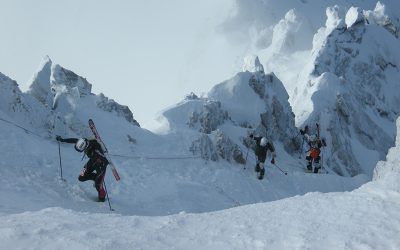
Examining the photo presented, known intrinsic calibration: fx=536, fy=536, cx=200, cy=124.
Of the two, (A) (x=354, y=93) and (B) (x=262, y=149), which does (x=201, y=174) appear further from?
(A) (x=354, y=93)

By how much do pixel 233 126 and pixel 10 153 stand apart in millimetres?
19078

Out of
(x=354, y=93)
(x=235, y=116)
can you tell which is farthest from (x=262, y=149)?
(x=354, y=93)

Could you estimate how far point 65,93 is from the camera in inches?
1085

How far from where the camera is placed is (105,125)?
26.2 metres

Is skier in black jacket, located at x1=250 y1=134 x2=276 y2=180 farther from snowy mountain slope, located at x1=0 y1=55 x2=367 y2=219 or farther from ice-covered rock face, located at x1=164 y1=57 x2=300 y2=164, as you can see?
ice-covered rock face, located at x1=164 y1=57 x2=300 y2=164

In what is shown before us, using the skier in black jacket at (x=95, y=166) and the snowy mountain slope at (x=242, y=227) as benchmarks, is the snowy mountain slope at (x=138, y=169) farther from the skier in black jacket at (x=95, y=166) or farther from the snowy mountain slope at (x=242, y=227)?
the snowy mountain slope at (x=242, y=227)

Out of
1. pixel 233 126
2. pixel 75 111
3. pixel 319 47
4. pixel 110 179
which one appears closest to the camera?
pixel 110 179

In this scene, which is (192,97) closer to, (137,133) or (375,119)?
(137,133)

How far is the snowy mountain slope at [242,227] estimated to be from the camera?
24.5ft

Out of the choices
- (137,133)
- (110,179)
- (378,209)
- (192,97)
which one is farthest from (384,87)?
(378,209)

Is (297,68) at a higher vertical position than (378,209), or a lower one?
higher

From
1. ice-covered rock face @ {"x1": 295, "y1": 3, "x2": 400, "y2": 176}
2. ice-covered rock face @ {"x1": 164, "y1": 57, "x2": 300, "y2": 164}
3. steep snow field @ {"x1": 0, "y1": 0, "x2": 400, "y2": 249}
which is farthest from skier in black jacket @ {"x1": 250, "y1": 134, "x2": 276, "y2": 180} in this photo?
ice-covered rock face @ {"x1": 295, "y1": 3, "x2": 400, "y2": 176}

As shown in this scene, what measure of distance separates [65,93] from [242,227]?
2083 cm

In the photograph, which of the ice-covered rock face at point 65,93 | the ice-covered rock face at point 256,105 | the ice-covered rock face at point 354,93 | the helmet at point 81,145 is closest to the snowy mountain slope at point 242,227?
the helmet at point 81,145
